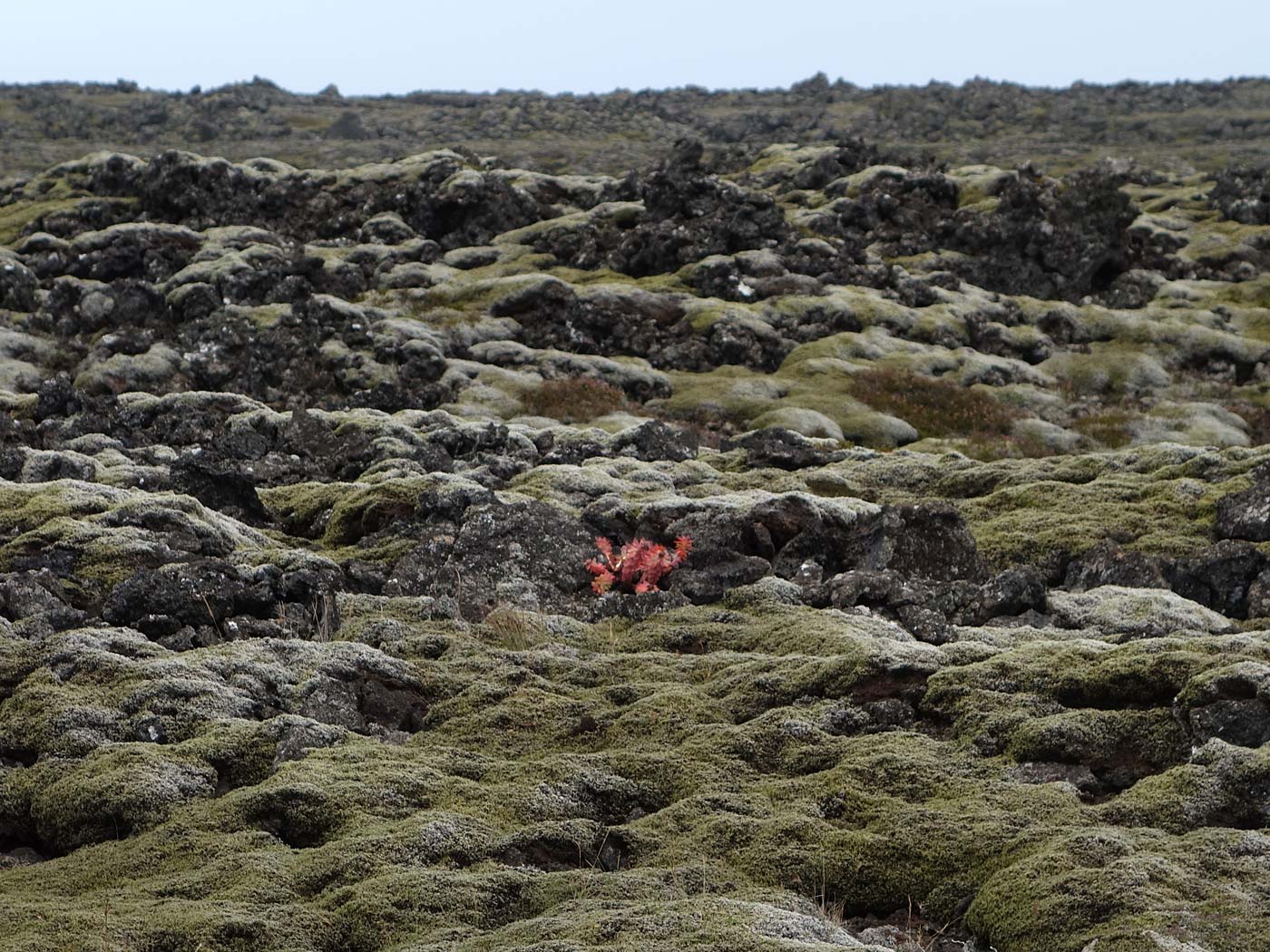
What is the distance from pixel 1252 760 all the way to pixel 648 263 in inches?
1946

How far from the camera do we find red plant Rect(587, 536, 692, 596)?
19609 mm

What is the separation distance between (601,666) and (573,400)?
1083 inches

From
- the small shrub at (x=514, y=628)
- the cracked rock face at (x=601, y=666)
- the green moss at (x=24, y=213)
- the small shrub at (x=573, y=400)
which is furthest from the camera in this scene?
the green moss at (x=24, y=213)

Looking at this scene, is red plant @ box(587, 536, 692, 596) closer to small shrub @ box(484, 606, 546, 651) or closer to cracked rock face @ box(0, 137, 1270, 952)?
cracked rock face @ box(0, 137, 1270, 952)

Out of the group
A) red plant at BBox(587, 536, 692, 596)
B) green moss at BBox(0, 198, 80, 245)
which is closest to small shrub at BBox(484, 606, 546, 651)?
red plant at BBox(587, 536, 692, 596)

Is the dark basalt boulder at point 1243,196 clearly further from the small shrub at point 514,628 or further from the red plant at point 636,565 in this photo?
the small shrub at point 514,628

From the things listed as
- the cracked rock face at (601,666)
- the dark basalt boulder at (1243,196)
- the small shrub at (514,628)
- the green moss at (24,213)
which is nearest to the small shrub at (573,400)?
the cracked rock face at (601,666)

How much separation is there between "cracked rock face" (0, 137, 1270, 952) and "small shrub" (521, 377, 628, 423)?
0.23 m

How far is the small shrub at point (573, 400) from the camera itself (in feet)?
139

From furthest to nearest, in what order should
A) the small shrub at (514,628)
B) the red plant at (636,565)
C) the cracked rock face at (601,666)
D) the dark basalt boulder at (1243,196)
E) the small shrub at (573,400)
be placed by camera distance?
the dark basalt boulder at (1243,196) → the small shrub at (573,400) → the red plant at (636,565) → the small shrub at (514,628) → the cracked rock face at (601,666)

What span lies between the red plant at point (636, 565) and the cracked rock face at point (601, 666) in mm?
286

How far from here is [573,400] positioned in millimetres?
43594

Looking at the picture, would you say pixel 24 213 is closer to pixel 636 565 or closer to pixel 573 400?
pixel 573 400

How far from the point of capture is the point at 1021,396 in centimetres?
4756
